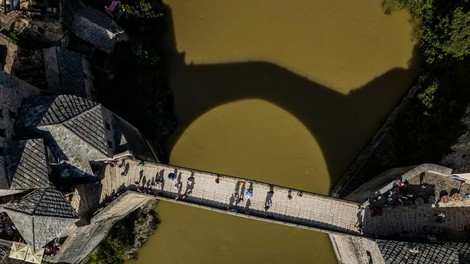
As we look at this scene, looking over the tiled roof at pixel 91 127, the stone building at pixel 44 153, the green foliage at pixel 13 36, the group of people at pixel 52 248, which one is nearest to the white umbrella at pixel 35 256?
the stone building at pixel 44 153

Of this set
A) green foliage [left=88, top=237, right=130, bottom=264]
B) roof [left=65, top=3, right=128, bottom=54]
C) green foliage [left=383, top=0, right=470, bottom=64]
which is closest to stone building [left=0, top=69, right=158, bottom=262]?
roof [left=65, top=3, right=128, bottom=54]

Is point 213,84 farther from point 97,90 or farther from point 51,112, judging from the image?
point 51,112

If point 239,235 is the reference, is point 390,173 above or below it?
above

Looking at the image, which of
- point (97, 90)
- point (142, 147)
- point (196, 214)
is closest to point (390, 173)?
point (196, 214)

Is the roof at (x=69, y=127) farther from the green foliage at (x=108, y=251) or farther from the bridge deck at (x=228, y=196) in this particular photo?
the green foliage at (x=108, y=251)

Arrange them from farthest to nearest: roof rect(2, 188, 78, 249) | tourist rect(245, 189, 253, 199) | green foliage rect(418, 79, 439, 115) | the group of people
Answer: green foliage rect(418, 79, 439, 115) → tourist rect(245, 189, 253, 199) → the group of people → roof rect(2, 188, 78, 249)

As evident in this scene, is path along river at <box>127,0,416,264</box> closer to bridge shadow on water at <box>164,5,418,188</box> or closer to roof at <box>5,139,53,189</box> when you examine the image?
bridge shadow on water at <box>164,5,418,188</box>
